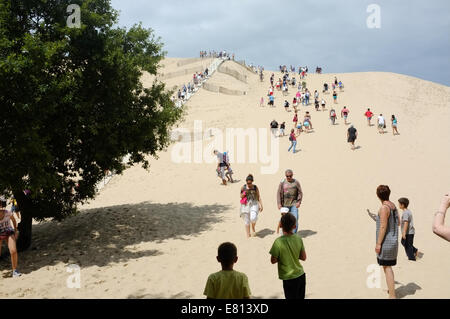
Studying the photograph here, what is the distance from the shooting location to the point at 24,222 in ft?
35.0

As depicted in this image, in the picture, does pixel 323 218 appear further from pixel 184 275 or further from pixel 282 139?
pixel 282 139

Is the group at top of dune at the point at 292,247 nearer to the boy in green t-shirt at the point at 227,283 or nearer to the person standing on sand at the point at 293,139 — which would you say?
the boy in green t-shirt at the point at 227,283

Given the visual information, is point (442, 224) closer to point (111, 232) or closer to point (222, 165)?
point (111, 232)

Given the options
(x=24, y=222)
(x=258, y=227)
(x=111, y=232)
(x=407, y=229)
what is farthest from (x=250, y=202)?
(x=24, y=222)

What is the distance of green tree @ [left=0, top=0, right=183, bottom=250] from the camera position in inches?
326

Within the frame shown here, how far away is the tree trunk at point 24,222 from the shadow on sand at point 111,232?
0.98 ft

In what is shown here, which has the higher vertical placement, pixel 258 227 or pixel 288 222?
pixel 288 222

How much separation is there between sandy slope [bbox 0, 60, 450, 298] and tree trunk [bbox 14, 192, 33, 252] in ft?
1.64

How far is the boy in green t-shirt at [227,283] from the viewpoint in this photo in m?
3.78

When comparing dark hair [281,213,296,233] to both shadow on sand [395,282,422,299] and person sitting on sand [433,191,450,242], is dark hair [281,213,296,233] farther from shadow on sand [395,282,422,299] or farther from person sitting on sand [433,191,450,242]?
shadow on sand [395,282,422,299]

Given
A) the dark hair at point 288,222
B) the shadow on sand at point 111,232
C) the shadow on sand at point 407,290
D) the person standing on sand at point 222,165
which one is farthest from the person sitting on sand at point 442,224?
the person standing on sand at point 222,165

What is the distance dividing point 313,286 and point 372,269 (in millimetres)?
1683

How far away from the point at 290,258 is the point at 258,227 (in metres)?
7.20

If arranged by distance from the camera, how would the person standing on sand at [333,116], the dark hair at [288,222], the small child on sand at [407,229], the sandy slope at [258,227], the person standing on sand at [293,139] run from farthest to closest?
the person standing on sand at [333,116], the person standing on sand at [293,139], the small child on sand at [407,229], the sandy slope at [258,227], the dark hair at [288,222]
